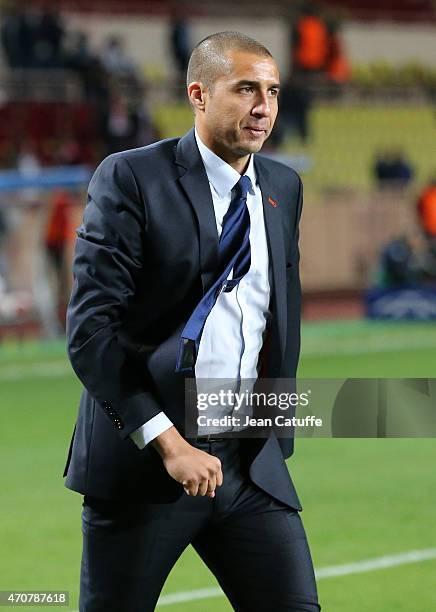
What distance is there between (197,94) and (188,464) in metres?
0.95

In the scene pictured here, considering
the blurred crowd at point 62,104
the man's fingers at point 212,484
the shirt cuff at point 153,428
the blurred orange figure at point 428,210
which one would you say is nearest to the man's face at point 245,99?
the shirt cuff at point 153,428

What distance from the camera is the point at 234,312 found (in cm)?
380

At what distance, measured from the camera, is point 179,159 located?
3.86 meters

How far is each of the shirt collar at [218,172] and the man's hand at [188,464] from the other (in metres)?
0.66

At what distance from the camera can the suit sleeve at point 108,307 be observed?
359cm

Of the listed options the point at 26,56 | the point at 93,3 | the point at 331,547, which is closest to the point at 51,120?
the point at 26,56

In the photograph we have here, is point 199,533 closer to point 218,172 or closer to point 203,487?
point 203,487

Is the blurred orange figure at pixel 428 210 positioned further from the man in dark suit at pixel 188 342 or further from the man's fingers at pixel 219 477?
the man's fingers at pixel 219 477

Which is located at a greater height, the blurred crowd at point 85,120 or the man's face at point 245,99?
the man's face at point 245,99

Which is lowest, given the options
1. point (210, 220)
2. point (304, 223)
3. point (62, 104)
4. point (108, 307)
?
point (304, 223)

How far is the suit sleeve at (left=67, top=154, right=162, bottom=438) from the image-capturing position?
3.59 m

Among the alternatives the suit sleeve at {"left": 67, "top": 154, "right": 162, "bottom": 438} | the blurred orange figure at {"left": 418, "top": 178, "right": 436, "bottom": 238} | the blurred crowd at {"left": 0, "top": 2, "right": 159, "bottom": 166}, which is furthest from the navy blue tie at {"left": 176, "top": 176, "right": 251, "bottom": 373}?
the blurred orange figure at {"left": 418, "top": 178, "right": 436, "bottom": 238}

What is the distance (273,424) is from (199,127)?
2.64ft

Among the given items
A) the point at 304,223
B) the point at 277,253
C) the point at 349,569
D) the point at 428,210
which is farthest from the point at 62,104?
the point at 277,253
